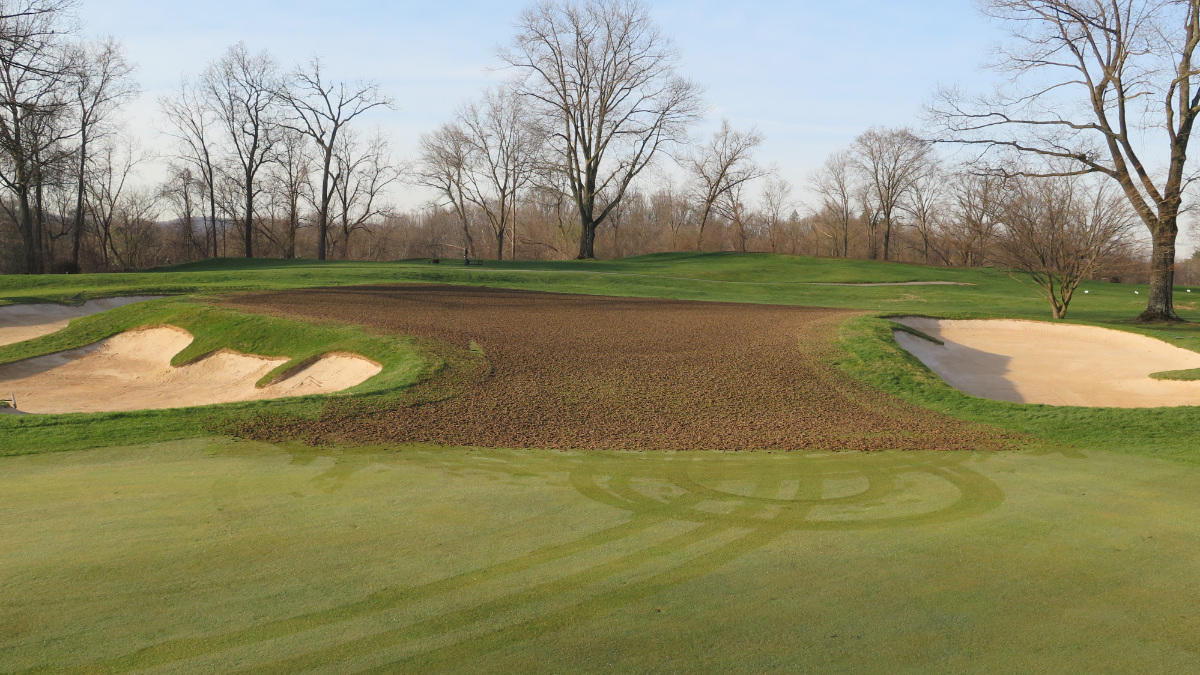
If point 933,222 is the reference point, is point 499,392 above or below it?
below

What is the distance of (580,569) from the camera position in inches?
194

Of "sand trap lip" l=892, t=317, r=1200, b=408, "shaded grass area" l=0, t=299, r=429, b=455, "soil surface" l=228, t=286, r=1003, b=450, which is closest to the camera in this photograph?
"shaded grass area" l=0, t=299, r=429, b=455

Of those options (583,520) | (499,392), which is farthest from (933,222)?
(583,520)

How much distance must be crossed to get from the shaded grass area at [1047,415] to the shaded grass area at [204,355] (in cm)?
790

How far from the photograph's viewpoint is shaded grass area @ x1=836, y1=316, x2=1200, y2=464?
9.75 meters

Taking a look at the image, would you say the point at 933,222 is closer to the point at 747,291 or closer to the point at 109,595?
the point at 747,291

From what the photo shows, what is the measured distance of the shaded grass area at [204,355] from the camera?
8.77 meters

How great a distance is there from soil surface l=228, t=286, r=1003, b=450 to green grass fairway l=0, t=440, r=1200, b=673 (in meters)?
1.91

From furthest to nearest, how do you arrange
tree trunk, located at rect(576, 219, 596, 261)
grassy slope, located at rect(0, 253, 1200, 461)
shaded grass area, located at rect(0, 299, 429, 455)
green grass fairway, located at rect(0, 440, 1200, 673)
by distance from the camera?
tree trunk, located at rect(576, 219, 596, 261)
grassy slope, located at rect(0, 253, 1200, 461)
shaded grass area, located at rect(0, 299, 429, 455)
green grass fairway, located at rect(0, 440, 1200, 673)

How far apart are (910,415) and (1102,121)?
1827 centimetres

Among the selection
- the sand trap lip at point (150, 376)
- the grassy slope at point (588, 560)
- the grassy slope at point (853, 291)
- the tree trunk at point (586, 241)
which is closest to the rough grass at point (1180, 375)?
the grassy slope at point (853, 291)

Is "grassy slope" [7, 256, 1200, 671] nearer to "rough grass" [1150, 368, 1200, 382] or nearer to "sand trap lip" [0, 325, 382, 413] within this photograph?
"sand trap lip" [0, 325, 382, 413]

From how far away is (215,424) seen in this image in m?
9.51

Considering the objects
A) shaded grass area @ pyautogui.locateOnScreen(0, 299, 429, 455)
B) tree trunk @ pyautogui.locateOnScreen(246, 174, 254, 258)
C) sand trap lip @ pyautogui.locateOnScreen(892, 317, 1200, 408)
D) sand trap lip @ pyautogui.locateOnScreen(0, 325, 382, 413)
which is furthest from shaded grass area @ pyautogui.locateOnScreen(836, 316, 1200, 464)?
tree trunk @ pyautogui.locateOnScreen(246, 174, 254, 258)
